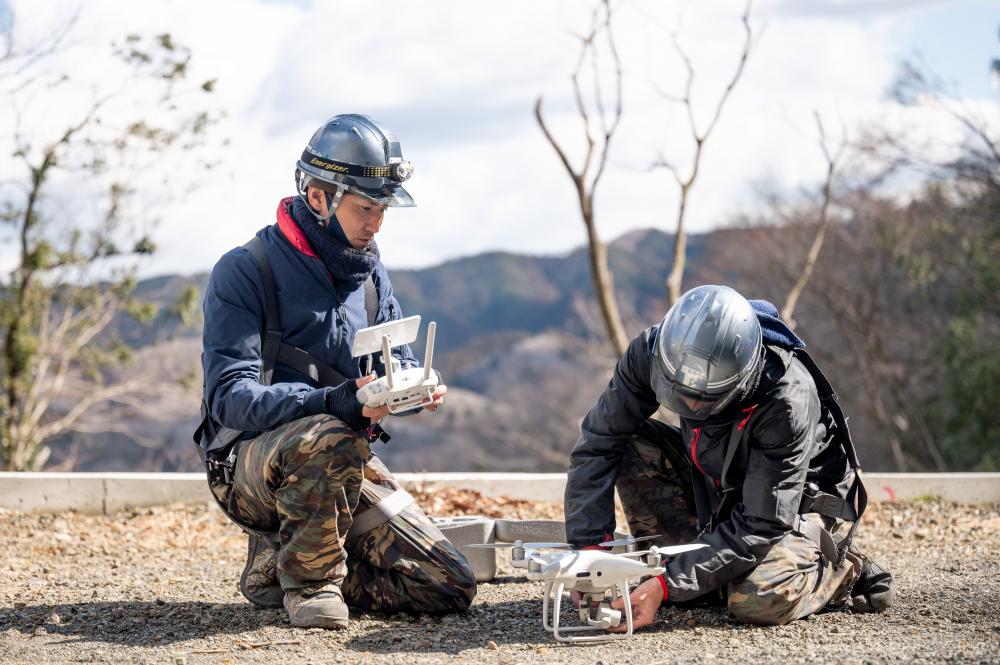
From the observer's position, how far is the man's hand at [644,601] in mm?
3957

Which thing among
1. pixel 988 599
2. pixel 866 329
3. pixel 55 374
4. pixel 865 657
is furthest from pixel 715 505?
pixel 866 329

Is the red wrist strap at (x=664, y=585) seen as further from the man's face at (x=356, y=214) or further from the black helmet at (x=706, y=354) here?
the man's face at (x=356, y=214)

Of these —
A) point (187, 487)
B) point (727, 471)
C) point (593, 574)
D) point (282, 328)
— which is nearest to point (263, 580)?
point (282, 328)

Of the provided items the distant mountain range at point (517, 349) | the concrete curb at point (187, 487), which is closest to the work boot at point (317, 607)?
the concrete curb at point (187, 487)

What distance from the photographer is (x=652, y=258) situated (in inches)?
1289

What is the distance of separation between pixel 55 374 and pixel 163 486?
6340 millimetres

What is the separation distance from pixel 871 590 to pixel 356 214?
231 cm

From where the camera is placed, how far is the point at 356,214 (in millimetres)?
4352

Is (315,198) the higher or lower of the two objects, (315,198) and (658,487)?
the higher

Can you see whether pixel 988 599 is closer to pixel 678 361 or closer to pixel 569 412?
pixel 678 361

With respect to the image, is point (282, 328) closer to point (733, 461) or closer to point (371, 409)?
point (371, 409)

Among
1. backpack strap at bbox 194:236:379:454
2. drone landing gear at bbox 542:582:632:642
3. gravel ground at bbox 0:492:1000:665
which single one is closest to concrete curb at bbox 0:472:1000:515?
gravel ground at bbox 0:492:1000:665

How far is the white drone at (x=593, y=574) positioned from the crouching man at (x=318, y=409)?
2.00 feet

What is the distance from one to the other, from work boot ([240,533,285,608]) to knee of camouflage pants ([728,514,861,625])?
1649mm
